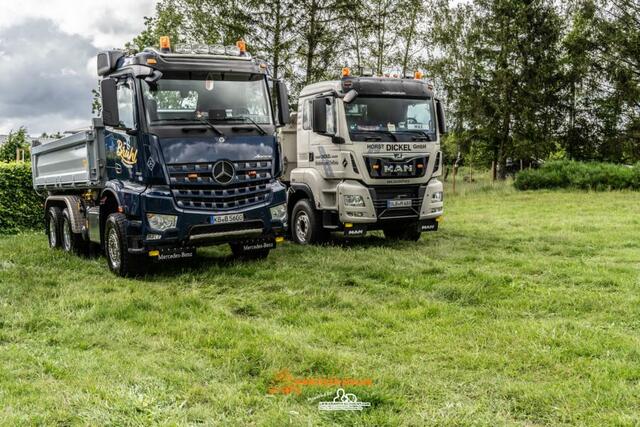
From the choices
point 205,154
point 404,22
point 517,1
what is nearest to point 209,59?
point 205,154

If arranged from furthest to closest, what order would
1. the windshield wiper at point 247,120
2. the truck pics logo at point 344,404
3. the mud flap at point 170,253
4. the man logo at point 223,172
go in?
1. the windshield wiper at point 247,120
2. the man logo at point 223,172
3. the mud flap at point 170,253
4. the truck pics logo at point 344,404

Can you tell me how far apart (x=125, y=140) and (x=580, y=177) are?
66.6 feet

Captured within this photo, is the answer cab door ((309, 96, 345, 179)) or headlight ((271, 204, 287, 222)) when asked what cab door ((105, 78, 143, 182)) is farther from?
cab door ((309, 96, 345, 179))

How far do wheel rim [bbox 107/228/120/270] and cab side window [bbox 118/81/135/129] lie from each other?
59.3 inches

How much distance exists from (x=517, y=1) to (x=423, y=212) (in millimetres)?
22293

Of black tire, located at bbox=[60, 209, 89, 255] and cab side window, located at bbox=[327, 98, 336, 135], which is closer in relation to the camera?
cab side window, located at bbox=[327, 98, 336, 135]

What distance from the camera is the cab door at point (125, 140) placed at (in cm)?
838

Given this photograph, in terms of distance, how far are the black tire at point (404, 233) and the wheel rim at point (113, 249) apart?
5.35 metres

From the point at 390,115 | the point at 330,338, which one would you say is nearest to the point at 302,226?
the point at 390,115

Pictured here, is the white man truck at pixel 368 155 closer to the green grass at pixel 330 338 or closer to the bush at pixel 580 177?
the green grass at pixel 330 338

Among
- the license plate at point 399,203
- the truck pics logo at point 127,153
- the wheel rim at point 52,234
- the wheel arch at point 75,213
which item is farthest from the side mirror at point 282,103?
the wheel rim at point 52,234

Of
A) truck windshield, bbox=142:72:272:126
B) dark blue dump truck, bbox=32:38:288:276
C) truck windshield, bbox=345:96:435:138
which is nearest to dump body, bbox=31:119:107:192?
dark blue dump truck, bbox=32:38:288:276

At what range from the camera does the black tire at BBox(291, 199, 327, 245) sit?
11266mm

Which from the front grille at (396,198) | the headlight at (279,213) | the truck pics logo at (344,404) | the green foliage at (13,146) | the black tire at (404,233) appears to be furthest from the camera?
the green foliage at (13,146)
